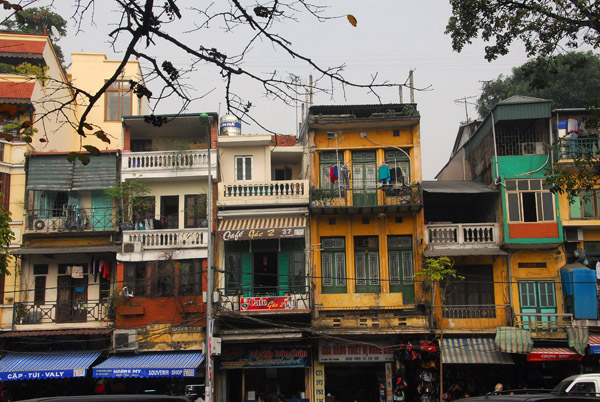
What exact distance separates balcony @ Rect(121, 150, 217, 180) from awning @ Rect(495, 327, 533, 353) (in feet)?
41.2

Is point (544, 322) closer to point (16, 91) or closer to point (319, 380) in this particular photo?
point (319, 380)

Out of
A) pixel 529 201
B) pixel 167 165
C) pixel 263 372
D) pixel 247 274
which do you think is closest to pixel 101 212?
pixel 167 165

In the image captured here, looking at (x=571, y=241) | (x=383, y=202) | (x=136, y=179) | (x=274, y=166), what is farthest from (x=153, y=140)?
(x=571, y=241)

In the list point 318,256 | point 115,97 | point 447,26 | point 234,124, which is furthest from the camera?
point 115,97

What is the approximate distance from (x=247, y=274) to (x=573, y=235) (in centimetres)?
1280

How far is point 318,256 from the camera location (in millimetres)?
26406

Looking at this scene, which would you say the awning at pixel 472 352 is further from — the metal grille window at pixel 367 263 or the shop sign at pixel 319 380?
the shop sign at pixel 319 380

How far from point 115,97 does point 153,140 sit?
5520 millimetres

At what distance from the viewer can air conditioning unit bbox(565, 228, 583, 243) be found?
83.8ft

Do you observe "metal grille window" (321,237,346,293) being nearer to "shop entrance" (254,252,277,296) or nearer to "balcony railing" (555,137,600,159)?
"shop entrance" (254,252,277,296)

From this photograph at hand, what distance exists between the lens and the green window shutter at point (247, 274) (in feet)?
86.5

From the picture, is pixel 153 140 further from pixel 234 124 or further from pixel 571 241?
pixel 571 241

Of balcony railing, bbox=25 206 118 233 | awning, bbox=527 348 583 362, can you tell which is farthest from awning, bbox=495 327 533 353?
balcony railing, bbox=25 206 118 233

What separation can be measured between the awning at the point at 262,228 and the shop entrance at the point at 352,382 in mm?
5653
